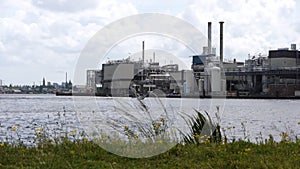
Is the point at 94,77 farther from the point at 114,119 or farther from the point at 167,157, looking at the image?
the point at 114,119

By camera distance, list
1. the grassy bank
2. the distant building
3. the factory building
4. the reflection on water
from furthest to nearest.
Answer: the factory building
the reflection on water
the distant building
the grassy bank

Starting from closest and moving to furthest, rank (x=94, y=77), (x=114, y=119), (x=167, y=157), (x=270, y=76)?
(x=167, y=157) → (x=94, y=77) → (x=114, y=119) → (x=270, y=76)

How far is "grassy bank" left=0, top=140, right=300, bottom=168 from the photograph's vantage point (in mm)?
9875

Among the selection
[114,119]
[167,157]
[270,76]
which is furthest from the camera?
[270,76]

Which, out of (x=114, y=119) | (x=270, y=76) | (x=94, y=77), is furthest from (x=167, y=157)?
(x=270, y=76)

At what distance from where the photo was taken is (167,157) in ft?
36.6

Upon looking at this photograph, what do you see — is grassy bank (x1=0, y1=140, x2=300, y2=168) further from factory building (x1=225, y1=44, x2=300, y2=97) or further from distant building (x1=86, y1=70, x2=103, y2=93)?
factory building (x1=225, y1=44, x2=300, y2=97)

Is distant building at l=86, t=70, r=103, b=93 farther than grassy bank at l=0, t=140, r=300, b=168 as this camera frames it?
Yes

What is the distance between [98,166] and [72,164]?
630mm

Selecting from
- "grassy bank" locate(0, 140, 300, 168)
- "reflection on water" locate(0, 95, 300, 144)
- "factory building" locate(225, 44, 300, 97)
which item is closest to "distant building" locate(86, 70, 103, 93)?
"reflection on water" locate(0, 95, 300, 144)

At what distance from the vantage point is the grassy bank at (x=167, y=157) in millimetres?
9875

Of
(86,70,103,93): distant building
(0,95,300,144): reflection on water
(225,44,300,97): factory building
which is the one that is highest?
(225,44,300,97): factory building

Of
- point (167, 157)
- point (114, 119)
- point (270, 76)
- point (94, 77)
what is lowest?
point (167, 157)

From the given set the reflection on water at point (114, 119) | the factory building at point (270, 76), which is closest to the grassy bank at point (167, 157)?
the reflection on water at point (114, 119)
